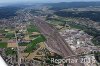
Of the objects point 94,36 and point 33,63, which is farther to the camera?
point 94,36

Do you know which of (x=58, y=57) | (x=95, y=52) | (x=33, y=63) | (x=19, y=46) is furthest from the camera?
(x=19, y=46)

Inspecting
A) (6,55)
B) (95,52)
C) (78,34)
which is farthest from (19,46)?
(78,34)

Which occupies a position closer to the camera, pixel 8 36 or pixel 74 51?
pixel 74 51

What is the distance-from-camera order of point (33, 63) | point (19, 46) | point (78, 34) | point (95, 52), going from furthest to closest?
point (78, 34)
point (19, 46)
point (95, 52)
point (33, 63)

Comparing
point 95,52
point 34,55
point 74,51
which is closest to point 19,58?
point 34,55

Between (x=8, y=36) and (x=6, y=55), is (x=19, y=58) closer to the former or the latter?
(x=6, y=55)

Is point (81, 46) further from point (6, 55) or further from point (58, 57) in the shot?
point (6, 55)

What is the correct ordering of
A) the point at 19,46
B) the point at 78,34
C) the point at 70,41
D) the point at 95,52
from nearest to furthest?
the point at 95,52
the point at 19,46
the point at 70,41
the point at 78,34

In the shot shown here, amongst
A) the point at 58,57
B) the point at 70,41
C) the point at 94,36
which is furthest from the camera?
the point at 94,36
